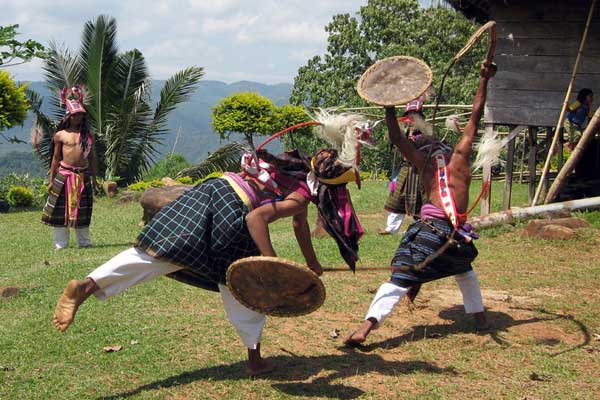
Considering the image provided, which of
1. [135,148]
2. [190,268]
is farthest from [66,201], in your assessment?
[135,148]

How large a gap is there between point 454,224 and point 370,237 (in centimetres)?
516

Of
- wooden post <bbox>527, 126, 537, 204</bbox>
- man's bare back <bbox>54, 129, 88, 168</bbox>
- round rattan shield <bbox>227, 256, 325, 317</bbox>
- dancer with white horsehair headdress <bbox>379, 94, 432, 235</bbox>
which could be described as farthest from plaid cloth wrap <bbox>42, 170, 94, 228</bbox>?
wooden post <bbox>527, 126, 537, 204</bbox>

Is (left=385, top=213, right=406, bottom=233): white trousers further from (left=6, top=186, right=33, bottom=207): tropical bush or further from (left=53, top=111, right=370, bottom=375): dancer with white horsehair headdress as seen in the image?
(left=6, top=186, right=33, bottom=207): tropical bush

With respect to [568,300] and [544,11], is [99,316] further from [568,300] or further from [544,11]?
[544,11]

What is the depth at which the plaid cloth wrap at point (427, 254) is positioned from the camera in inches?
213

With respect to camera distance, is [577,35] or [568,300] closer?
[568,300]

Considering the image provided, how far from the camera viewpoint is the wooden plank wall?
11219 mm

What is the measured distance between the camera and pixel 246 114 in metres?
19.5

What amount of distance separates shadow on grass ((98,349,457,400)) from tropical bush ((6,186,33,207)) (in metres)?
12.6

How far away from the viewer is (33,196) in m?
16.9

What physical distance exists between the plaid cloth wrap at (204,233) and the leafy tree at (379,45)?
23808mm

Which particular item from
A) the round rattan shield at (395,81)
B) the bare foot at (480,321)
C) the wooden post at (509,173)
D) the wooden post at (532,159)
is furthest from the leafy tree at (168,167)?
the round rattan shield at (395,81)

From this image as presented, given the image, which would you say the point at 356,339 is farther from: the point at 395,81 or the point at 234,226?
the point at 395,81

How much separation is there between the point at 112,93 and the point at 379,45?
586 inches
